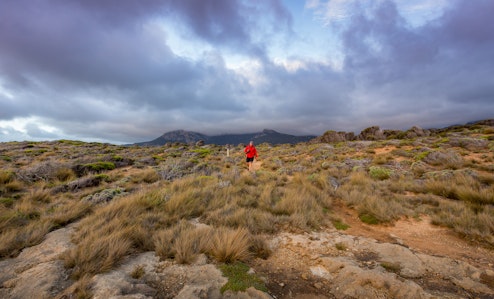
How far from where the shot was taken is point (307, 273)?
10.5 feet

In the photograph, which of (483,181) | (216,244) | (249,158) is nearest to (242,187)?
(216,244)

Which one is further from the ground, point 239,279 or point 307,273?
point 239,279

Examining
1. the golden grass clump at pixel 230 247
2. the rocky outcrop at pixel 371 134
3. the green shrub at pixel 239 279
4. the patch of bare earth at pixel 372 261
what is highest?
the rocky outcrop at pixel 371 134

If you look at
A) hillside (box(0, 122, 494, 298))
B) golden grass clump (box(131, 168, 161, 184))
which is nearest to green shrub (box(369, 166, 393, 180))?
hillside (box(0, 122, 494, 298))

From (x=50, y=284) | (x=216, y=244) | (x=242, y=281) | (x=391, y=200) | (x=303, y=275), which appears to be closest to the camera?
(x=50, y=284)

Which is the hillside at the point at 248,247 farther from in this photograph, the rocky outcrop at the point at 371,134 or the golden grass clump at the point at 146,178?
the rocky outcrop at the point at 371,134

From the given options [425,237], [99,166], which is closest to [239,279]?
[425,237]

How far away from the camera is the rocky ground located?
2.46 meters

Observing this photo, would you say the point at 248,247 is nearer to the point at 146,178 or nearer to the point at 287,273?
the point at 287,273

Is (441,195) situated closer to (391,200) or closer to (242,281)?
(391,200)

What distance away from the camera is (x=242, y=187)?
25.2ft

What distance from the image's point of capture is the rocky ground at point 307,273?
2.46 meters

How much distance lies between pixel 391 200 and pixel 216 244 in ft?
19.4

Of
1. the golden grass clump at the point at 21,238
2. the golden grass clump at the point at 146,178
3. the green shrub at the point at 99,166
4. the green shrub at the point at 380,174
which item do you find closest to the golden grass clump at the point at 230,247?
the golden grass clump at the point at 21,238
